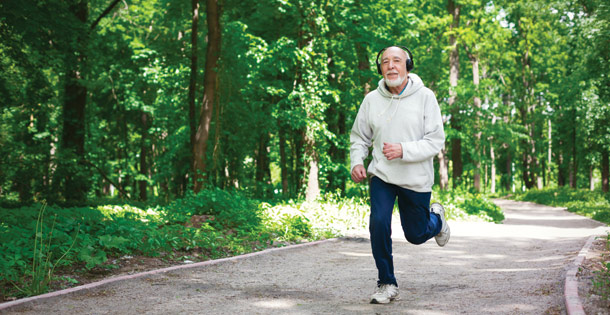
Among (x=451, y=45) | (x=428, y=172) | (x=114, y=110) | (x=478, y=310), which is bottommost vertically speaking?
(x=478, y=310)

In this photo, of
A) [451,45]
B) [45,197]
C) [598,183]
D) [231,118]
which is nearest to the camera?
[45,197]

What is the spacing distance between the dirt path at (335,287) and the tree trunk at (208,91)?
732 cm

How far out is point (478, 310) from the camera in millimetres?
4219

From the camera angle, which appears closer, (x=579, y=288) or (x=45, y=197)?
(x=579, y=288)

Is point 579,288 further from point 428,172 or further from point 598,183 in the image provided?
point 598,183

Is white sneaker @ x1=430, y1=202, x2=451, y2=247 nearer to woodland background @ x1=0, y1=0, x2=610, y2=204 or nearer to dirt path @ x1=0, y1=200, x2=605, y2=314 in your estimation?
dirt path @ x1=0, y1=200, x2=605, y2=314

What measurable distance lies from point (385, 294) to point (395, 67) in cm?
200

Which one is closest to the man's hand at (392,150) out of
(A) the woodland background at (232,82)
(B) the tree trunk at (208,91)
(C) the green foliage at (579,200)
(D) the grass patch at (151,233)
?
(D) the grass patch at (151,233)

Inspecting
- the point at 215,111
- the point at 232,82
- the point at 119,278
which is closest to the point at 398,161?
the point at 119,278

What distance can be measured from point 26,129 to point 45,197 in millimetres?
5169

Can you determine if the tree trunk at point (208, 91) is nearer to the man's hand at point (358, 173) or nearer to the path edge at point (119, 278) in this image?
the path edge at point (119, 278)

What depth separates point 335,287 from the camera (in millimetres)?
5695

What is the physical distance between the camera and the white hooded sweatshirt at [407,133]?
4.54 m

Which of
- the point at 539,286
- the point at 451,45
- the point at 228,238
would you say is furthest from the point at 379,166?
the point at 451,45
